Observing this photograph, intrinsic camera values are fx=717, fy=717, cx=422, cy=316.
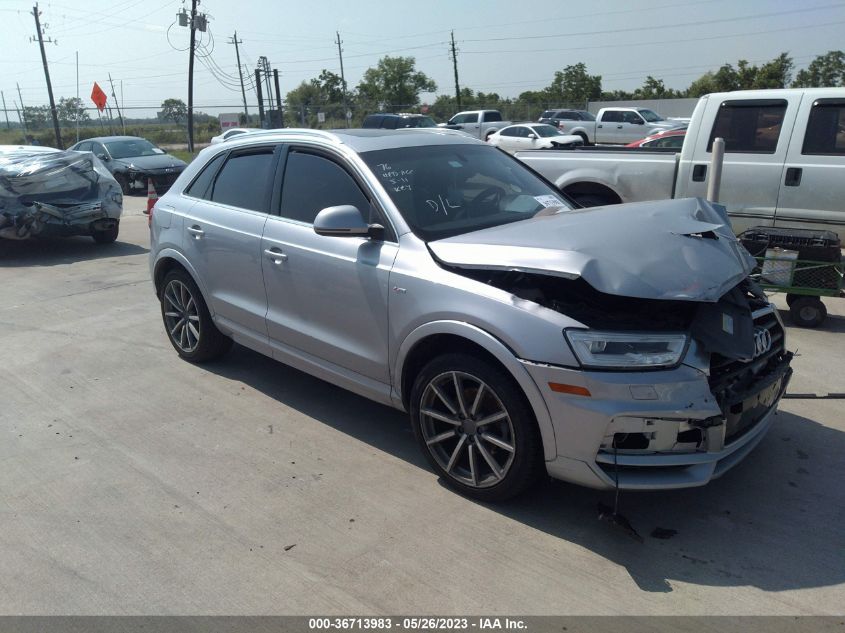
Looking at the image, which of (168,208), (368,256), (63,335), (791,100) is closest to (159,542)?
(368,256)

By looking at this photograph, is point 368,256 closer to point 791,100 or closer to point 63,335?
point 63,335

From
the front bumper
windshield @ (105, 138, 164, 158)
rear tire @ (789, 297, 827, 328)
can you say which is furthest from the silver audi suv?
windshield @ (105, 138, 164, 158)

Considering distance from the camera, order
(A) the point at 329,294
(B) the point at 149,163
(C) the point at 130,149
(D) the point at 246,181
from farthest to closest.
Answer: (C) the point at 130,149 < (B) the point at 149,163 < (D) the point at 246,181 < (A) the point at 329,294

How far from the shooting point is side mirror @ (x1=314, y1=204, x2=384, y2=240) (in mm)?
3867

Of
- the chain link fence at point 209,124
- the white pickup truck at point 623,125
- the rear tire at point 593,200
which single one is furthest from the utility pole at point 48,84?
the rear tire at point 593,200

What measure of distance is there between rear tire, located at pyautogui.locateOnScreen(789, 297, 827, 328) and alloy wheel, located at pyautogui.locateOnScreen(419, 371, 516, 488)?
4139 millimetres

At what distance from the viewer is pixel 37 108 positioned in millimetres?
40594

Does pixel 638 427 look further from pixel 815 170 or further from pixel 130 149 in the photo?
pixel 130 149

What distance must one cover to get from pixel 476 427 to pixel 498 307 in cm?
63

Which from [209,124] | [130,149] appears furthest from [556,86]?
[130,149]

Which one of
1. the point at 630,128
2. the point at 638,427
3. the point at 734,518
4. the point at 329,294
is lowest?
the point at 734,518

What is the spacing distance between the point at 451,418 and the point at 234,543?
1199mm

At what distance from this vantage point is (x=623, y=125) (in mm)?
32250

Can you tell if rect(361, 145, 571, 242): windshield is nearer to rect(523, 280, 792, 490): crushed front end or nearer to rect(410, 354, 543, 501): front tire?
rect(410, 354, 543, 501): front tire
